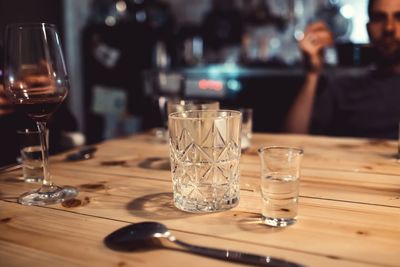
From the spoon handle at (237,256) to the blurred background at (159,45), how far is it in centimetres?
279

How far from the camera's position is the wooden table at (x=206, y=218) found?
526mm

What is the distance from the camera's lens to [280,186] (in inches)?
25.5

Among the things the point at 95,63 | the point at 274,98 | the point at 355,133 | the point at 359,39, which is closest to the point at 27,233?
the point at 355,133

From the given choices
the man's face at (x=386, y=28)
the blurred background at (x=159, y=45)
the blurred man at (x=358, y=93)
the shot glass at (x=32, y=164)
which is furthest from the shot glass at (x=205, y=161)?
the blurred background at (x=159, y=45)

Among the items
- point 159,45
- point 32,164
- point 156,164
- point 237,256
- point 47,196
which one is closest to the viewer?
point 237,256

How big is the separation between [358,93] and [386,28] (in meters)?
0.30

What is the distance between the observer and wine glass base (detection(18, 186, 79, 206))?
750 millimetres

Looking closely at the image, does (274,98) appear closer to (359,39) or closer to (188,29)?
(359,39)

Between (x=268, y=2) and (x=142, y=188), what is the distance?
3.23 metres

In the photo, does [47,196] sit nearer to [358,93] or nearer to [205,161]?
[205,161]

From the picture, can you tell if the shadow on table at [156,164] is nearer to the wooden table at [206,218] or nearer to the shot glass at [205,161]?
the wooden table at [206,218]

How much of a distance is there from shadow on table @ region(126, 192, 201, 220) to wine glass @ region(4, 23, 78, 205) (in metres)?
0.14

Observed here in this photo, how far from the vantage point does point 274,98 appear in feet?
10.4

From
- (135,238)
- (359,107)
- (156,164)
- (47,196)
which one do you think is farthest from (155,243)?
(359,107)
